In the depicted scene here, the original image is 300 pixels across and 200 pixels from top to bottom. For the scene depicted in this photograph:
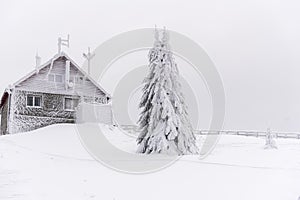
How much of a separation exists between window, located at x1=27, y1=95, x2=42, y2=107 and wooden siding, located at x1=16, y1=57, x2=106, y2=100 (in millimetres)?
595

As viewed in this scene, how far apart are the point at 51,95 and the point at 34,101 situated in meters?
1.47

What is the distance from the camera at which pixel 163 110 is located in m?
19.9

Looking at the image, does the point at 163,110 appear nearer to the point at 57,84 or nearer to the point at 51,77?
the point at 57,84

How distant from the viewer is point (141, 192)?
9.86 meters

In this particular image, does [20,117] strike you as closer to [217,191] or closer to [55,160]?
[55,160]

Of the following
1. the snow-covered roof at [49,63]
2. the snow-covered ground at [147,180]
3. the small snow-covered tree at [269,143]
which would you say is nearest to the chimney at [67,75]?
the snow-covered roof at [49,63]

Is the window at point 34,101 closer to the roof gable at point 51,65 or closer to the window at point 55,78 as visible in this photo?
the roof gable at point 51,65

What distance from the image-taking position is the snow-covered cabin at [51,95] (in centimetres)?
2894

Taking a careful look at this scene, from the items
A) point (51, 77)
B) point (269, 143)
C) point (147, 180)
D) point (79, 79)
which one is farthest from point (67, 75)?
point (147, 180)

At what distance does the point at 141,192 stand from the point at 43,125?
2157 cm

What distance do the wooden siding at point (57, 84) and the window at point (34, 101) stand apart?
0.60m

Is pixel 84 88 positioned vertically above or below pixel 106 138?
above

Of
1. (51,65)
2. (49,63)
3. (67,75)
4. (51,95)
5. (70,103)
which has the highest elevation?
(49,63)

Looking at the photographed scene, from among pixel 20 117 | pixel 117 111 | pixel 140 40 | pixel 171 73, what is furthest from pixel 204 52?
pixel 20 117
